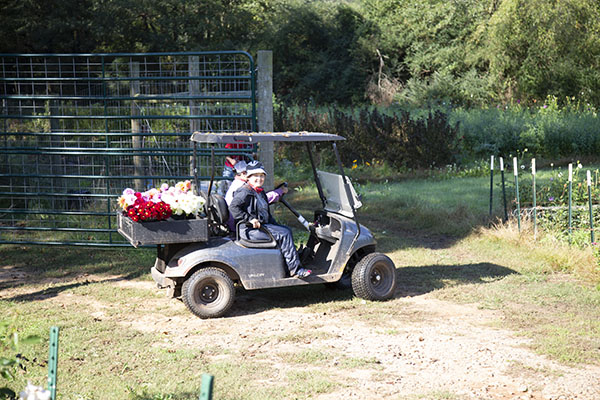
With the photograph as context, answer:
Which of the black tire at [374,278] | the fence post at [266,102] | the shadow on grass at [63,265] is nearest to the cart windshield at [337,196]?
the black tire at [374,278]

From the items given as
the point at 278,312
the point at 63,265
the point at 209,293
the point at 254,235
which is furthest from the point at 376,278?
the point at 63,265

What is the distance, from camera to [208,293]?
648cm

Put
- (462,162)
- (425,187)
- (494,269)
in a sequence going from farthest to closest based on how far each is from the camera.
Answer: (462,162)
(425,187)
(494,269)

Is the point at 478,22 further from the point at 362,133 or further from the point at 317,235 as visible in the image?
the point at 317,235

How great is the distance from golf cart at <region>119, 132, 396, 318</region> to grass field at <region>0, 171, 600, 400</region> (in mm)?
229

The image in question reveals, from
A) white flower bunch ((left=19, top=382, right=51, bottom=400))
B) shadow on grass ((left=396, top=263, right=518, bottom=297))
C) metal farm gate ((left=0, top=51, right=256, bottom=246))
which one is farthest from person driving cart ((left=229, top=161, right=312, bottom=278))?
white flower bunch ((left=19, top=382, right=51, bottom=400))

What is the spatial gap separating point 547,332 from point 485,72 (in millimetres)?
21926

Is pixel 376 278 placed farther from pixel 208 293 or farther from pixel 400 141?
pixel 400 141

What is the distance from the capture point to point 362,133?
15031 millimetres

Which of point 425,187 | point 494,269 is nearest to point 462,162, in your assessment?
point 425,187

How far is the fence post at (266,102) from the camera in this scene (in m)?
8.77

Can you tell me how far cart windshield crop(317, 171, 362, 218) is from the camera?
6.89 m

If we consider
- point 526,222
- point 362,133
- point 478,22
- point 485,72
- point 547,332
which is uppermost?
point 478,22

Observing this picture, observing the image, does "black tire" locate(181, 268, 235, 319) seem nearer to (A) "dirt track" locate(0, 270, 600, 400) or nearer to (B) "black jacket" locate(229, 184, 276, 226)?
(A) "dirt track" locate(0, 270, 600, 400)
